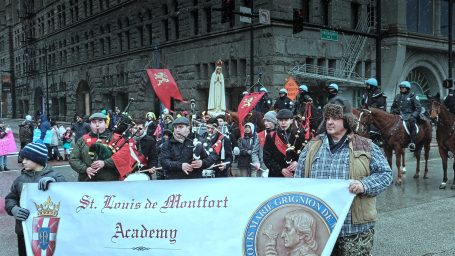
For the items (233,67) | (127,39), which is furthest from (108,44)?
(233,67)

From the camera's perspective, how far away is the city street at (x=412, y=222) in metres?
→ 6.42

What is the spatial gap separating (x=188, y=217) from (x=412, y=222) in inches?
188

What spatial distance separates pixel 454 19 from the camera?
34.1m

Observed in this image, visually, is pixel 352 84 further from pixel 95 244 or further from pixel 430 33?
pixel 95 244

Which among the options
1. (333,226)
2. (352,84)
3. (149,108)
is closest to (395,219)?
(333,226)

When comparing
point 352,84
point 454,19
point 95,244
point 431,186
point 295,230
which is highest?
point 454,19

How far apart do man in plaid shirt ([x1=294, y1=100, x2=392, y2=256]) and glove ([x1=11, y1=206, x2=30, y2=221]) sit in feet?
9.76

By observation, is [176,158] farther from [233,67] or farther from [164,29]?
[164,29]

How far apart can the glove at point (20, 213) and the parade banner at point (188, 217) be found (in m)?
0.15

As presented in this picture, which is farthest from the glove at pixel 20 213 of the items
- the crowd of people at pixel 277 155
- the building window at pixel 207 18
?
the building window at pixel 207 18

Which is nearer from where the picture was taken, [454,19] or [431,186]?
[431,186]

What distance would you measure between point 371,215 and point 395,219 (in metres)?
4.55

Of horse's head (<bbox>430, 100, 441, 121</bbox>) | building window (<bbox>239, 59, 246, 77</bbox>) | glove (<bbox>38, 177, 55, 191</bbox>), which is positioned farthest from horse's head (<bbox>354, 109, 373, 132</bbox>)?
building window (<bbox>239, 59, 246, 77</bbox>)

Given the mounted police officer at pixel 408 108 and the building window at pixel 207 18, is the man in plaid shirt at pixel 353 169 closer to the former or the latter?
the mounted police officer at pixel 408 108
